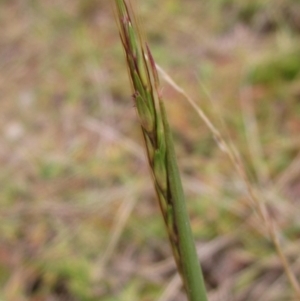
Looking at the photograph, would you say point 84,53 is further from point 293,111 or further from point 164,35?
point 293,111

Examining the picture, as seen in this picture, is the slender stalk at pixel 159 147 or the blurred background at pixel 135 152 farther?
the blurred background at pixel 135 152

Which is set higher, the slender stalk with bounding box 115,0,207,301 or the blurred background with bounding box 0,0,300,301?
the blurred background with bounding box 0,0,300,301

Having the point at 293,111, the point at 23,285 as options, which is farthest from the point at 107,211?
the point at 293,111

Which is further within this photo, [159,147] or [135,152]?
[135,152]

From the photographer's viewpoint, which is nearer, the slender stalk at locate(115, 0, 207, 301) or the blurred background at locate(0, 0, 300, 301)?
the slender stalk at locate(115, 0, 207, 301)

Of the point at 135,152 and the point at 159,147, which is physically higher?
the point at 135,152
